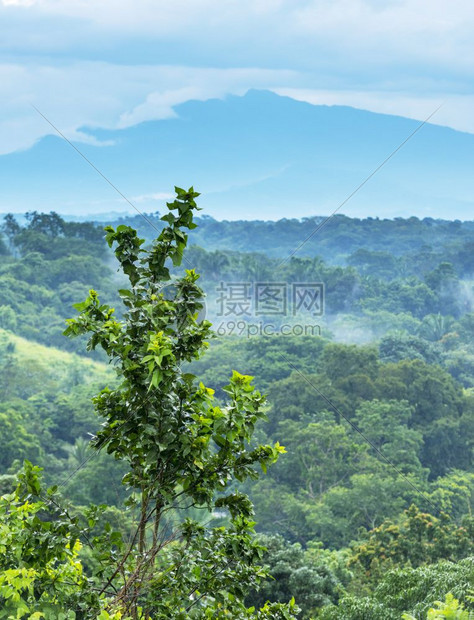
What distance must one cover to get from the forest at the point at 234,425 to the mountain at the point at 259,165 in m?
10.4

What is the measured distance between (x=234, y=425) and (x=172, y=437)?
0.75ft

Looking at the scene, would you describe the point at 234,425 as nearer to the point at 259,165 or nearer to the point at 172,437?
the point at 172,437

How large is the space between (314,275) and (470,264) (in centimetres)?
1450

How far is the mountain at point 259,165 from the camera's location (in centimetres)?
7644

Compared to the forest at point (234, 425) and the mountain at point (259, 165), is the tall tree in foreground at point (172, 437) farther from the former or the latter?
the mountain at point (259, 165)

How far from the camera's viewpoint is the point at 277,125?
86375 millimetres

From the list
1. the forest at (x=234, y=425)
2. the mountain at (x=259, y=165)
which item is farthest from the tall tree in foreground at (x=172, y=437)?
the mountain at (x=259, y=165)

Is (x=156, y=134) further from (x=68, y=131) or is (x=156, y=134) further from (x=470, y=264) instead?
(x=470, y=264)

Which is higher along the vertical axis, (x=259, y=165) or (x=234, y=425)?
(x=259, y=165)

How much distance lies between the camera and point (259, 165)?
81.3 m

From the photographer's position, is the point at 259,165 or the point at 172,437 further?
the point at 259,165

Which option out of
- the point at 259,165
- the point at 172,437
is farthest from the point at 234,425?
the point at 259,165

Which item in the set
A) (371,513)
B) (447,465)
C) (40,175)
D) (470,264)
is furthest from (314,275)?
(40,175)

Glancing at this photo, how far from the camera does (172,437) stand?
2877mm
